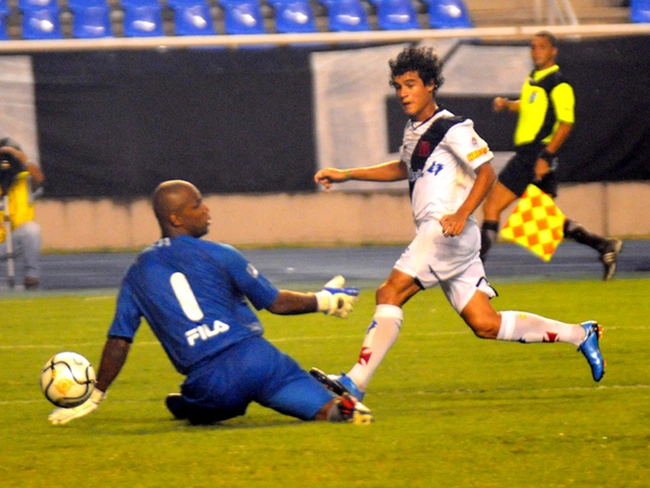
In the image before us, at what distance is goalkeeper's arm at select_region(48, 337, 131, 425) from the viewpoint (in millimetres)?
5531

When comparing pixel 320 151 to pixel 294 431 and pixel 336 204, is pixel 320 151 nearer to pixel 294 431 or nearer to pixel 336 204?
pixel 336 204

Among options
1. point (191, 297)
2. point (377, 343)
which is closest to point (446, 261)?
point (377, 343)

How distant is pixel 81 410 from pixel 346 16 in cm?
1386

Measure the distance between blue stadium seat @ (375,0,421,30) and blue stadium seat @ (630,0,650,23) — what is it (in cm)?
322

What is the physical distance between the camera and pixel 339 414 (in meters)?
5.49

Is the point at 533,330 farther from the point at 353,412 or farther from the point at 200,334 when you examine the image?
the point at 200,334

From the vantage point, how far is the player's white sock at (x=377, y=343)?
5.94 meters

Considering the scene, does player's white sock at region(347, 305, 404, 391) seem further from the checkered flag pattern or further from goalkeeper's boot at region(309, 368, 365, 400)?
the checkered flag pattern

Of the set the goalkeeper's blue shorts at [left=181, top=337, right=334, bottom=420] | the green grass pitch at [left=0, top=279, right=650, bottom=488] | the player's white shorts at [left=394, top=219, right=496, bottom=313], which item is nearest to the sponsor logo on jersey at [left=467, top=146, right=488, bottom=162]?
the player's white shorts at [left=394, top=219, right=496, bottom=313]

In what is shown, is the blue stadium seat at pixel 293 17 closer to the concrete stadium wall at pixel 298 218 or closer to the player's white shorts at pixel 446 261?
the concrete stadium wall at pixel 298 218

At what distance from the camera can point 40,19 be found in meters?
18.3

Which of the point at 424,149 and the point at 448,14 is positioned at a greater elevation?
the point at 448,14

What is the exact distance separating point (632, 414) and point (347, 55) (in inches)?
429

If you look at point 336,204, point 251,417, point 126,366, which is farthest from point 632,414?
point 336,204
